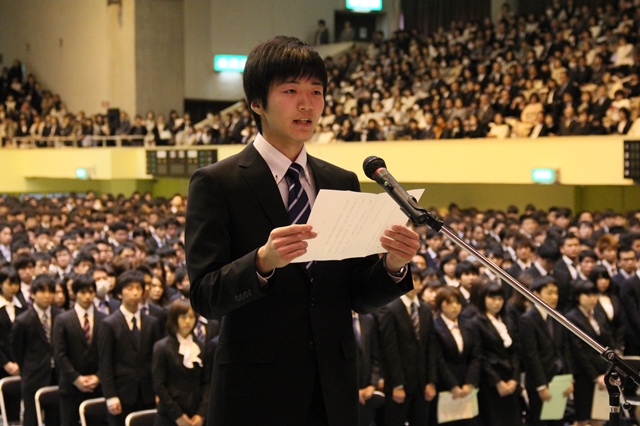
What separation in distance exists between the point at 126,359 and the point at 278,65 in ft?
15.9

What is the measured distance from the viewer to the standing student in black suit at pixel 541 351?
7266mm

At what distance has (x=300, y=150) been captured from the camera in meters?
2.52

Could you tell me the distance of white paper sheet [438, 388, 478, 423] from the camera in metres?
7.21

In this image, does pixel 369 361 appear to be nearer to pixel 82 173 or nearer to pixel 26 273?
pixel 26 273

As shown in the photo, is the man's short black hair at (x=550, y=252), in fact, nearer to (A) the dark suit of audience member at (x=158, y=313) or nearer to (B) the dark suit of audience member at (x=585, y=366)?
(B) the dark suit of audience member at (x=585, y=366)

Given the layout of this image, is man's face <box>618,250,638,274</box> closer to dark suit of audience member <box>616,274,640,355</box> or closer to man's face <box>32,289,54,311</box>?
dark suit of audience member <box>616,274,640,355</box>

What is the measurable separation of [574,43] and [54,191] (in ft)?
48.9

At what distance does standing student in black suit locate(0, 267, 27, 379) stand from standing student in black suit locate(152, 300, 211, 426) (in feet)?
5.50

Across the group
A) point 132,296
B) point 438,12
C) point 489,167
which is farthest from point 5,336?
point 438,12

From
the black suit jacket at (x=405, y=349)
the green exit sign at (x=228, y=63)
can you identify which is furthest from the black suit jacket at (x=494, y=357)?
the green exit sign at (x=228, y=63)

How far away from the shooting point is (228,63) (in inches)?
1160

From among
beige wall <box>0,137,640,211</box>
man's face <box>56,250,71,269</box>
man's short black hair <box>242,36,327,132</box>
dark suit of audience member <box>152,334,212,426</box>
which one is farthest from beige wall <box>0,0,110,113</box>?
man's short black hair <box>242,36,327,132</box>

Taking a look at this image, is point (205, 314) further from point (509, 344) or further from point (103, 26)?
point (103, 26)

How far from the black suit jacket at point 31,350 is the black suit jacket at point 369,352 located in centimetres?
225
